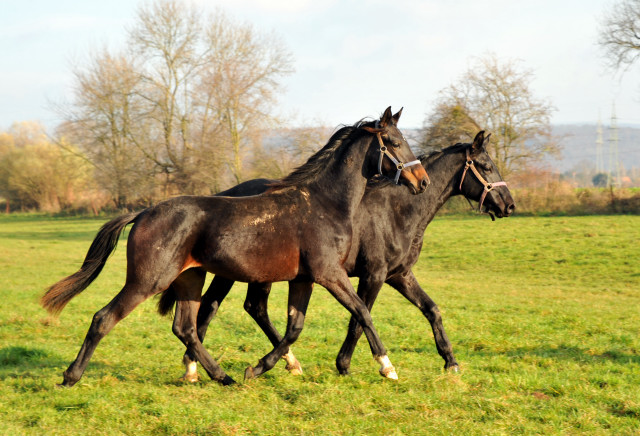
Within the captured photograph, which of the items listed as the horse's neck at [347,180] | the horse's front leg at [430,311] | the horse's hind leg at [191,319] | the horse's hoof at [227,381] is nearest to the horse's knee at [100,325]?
the horse's hind leg at [191,319]

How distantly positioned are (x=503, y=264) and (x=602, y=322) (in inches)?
339

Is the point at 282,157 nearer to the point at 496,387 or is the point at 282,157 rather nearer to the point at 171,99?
the point at 171,99

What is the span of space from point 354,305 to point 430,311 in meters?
1.28

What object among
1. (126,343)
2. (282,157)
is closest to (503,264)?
(282,157)

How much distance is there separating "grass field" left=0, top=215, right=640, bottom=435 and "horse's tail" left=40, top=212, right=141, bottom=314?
710 mm

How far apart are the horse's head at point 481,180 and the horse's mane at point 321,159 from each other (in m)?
1.49

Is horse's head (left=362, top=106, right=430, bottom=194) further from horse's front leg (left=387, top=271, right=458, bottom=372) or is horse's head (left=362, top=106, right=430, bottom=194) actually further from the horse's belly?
the horse's belly

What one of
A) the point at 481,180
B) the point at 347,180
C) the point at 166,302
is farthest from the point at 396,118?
the point at 166,302

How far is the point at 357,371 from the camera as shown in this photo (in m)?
5.90

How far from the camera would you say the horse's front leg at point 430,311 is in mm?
6109

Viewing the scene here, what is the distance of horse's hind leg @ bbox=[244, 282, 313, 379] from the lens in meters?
5.55

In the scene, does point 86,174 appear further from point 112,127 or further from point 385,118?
point 385,118

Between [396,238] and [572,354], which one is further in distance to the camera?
[572,354]

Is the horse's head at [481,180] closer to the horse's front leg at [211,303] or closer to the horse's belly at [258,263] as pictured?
the horse's belly at [258,263]
